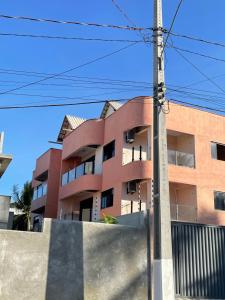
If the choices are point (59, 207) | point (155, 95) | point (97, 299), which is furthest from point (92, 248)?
point (59, 207)

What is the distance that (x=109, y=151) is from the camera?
27172 millimetres

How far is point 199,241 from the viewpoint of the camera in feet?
44.2

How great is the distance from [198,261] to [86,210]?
55.1ft

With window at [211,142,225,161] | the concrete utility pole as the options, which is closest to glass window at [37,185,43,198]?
window at [211,142,225,161]

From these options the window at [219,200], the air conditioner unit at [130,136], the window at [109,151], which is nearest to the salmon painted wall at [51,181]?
the window at [109,151]

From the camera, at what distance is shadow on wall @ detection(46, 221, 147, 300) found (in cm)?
1100

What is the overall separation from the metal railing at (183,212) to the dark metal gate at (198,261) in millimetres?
9583

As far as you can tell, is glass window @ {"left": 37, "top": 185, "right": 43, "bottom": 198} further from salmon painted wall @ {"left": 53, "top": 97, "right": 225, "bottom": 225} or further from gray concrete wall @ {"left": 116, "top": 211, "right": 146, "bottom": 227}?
gray concrete wall @ {"left": 116, "top": 211, "right": 146, "bottom": 227}

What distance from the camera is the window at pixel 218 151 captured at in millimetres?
25522

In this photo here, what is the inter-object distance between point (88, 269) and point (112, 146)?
15.7m

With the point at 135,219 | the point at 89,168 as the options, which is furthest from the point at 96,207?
the point at 135,219

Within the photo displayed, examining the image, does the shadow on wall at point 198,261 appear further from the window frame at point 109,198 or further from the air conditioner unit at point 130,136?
the window frame at point 109,198

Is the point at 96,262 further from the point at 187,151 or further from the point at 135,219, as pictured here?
the point at 187,151

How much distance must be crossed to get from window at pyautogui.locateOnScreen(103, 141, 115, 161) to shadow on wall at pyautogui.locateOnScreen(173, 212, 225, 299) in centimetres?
1325
